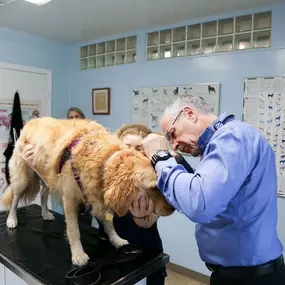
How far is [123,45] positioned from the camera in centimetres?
340

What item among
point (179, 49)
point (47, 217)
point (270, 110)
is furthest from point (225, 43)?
point (47, 217)

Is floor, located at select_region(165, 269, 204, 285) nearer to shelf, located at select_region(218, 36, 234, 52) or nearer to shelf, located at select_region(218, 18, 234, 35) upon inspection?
shelf, located at select_region(218, 36, 234, 52)

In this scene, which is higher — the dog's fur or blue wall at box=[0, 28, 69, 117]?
blue wall at box=[0, 28, 69, 117]

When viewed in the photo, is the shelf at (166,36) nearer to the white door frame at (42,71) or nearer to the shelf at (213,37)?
the shelf at (213,37)

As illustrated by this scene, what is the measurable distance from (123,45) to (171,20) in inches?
29.9

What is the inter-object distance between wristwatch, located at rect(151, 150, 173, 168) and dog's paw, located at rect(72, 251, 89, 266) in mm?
611

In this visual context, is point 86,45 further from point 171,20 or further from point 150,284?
point 150,284

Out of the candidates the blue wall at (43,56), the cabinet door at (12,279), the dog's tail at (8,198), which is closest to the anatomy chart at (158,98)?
the blue wall at (43,56)

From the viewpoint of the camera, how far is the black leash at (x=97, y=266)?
117 centimetres

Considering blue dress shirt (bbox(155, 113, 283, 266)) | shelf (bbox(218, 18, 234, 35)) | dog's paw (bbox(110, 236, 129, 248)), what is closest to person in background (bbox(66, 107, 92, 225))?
dog's paw (bbox(110, 236, 129, 248))

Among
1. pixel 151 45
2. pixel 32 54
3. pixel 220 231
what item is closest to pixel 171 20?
pixel 151 45

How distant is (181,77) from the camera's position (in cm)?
293

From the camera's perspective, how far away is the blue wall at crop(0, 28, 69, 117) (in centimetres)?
327

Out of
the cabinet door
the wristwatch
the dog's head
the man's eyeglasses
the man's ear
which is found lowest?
the cabinet door
